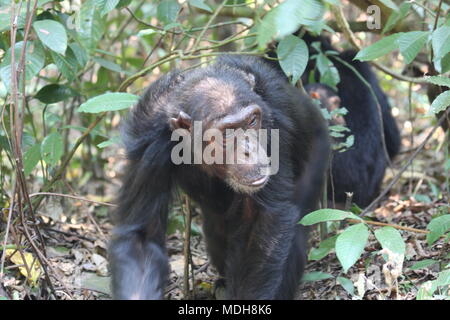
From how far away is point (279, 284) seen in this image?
213 inches

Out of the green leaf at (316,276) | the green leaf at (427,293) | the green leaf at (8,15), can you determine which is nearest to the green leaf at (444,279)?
the green leaf at (427,293)

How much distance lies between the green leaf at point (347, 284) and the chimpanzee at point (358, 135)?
8.44 feet

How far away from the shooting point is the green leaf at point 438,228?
17.2ft

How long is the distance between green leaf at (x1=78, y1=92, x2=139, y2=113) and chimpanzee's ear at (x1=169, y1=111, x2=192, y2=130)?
0.43m

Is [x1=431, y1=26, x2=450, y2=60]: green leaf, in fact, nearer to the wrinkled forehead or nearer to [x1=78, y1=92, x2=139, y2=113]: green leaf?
the wrinkled forehead

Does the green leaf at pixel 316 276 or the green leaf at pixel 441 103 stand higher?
the green leaf at pixel 441 103

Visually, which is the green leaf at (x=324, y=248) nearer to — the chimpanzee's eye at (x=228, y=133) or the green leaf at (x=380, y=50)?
the chimpanzee's eye at (x=228, y=133)

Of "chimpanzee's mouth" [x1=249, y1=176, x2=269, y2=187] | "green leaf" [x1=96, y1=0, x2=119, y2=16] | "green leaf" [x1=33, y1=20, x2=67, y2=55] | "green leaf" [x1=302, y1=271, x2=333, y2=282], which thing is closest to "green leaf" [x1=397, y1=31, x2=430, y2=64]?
"chimpanzee's mouth" [x1=249, y1=176, x2=269, y2=187]

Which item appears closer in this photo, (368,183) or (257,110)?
(257,110)

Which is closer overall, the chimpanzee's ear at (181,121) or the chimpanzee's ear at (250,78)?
the chimpanzee's ear at (181,121)

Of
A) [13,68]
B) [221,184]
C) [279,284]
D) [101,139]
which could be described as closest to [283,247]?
[279,284]

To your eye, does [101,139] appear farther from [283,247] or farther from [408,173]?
[408,173]
